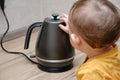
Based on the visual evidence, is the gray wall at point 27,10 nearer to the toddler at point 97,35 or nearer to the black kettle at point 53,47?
the black kettle at point 53,47

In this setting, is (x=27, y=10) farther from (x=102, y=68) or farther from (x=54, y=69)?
(x=102, y=68)

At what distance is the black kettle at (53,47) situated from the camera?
0.83 metres

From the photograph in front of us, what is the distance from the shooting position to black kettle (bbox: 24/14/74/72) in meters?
0.83

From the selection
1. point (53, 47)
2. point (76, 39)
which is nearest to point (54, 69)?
point (53, 47)

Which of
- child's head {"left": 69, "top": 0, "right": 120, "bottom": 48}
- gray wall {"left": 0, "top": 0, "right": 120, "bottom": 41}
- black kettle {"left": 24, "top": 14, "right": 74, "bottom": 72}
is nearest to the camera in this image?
child's head {"left": 69, "top": 0, "right": 120, "bottom": 48}

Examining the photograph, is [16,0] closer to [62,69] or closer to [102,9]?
[62,69]

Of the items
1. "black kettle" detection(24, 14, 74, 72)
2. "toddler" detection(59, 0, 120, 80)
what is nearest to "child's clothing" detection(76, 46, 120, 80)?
"toddler" detection(59, 0, 120, 80)

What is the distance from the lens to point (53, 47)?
840 mm

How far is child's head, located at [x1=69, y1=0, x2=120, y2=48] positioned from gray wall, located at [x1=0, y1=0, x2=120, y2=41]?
20.3 inches

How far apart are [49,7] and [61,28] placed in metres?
0.48

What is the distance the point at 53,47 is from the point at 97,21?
0.24 meters

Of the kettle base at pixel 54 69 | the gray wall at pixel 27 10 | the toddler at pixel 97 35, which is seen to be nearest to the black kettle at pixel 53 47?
the kettle base at pixel 54 69

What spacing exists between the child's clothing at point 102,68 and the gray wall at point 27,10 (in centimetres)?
53

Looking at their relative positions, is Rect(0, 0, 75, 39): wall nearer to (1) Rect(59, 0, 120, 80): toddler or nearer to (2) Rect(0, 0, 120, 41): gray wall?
(2) Rect(0, 0, 120, 41): gray wall
